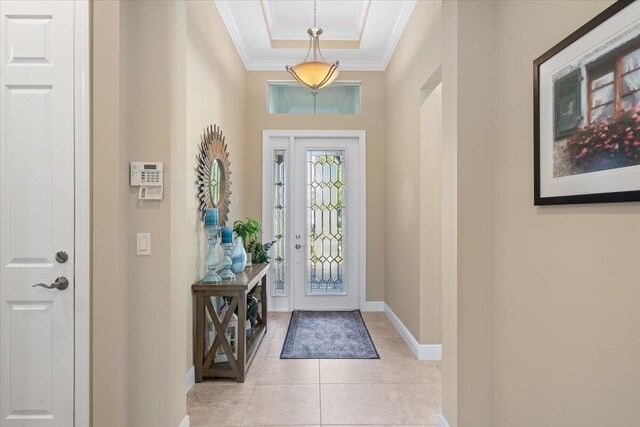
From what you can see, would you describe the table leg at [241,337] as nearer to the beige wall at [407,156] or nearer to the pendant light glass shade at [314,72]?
the beige wall at [407,156]

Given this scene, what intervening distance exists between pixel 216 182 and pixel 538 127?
2661mm

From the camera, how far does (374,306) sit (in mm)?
4891

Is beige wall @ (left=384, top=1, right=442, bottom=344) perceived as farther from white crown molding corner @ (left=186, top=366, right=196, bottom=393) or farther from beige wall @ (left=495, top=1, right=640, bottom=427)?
white crown molding corner @ (left=186, top=366, right=196, bottom=393)

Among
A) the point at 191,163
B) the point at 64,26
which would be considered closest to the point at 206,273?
the point at 191,163

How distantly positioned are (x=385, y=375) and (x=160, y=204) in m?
2.19

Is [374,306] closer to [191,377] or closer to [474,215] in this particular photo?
[191,377]

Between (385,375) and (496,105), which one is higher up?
(496,105)

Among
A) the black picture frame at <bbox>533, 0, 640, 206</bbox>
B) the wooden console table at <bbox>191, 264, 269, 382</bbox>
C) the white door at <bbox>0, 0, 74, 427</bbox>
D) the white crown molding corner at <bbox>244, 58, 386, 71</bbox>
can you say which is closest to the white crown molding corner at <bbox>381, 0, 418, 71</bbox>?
the white crown molding corner at <bbox>244, 58, 386, 71</bbox>

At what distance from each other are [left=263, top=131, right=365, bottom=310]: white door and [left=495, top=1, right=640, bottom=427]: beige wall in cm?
308

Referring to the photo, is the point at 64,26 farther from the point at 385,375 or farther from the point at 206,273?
the point at 385,375

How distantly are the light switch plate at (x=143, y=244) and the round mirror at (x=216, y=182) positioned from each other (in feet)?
4.30

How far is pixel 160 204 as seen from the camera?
1924 millimetres

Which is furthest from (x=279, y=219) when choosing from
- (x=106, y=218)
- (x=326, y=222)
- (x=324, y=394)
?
(x=106, y=218)

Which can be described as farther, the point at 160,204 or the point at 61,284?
the point at 160,204
